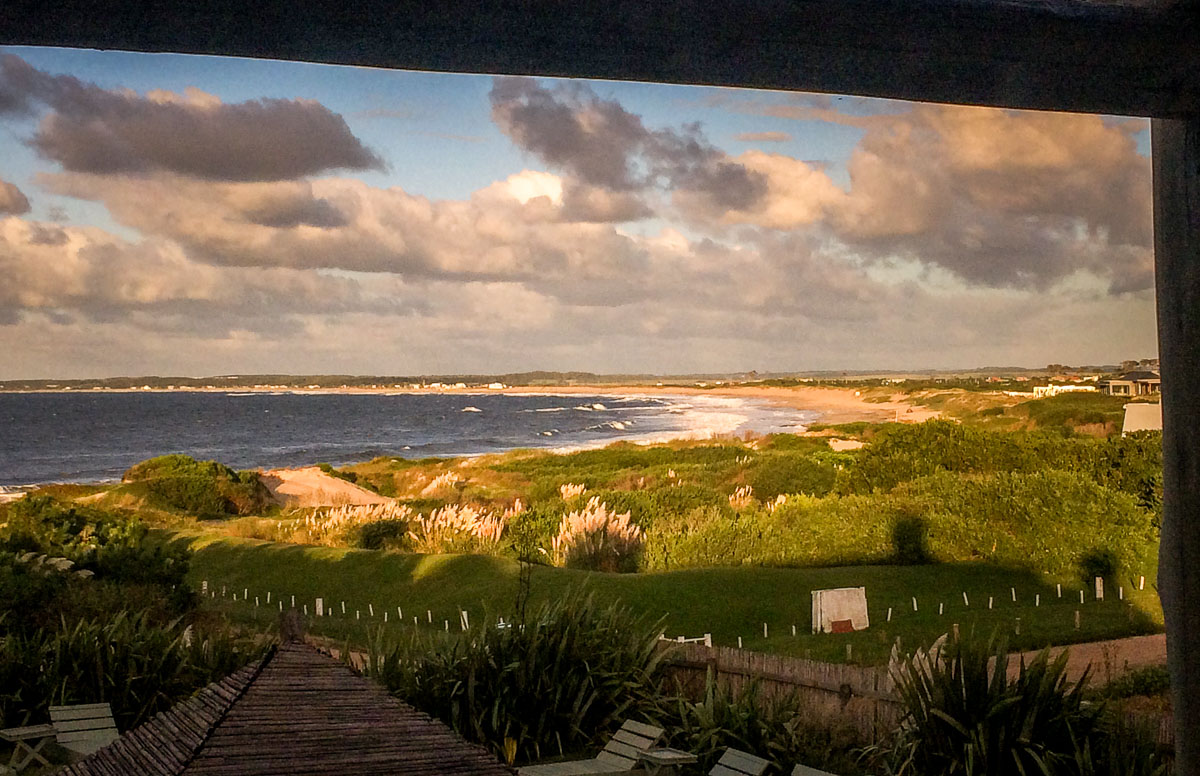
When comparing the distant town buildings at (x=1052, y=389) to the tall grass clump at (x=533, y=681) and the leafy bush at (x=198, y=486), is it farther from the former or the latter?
the leafy bush at (x=198, y=486)

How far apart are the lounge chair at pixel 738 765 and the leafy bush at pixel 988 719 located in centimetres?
55

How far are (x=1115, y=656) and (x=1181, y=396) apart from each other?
17.1ft

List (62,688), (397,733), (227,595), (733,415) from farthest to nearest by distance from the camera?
(733,415) < (227,595) < (62,688) < (397,733)

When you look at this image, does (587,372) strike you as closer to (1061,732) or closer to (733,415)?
(733,415)

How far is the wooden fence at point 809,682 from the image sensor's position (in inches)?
189

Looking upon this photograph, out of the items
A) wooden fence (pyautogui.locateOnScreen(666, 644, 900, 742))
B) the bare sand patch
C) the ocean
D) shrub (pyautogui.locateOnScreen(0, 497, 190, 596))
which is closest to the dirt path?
wooden fence (pyautogui.locateOnScreen(666, 644, 900, 742))

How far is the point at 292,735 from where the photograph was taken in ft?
6.91

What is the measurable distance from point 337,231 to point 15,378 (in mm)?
2699

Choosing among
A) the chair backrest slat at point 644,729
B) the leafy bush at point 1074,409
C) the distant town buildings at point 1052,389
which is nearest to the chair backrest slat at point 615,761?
the chair backrest slat at point 644,729

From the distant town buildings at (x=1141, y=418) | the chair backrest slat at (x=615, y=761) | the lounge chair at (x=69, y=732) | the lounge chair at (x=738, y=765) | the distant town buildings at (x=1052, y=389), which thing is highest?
the distant town buildings at (x=1052, y=389)

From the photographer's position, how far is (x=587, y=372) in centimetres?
852

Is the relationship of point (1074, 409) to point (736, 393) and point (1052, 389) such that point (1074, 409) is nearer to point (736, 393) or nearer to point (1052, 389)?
point (1052, 389)

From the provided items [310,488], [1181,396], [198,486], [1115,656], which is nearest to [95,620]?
[198,486]

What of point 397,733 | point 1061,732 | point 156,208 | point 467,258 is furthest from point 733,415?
point 397,733
